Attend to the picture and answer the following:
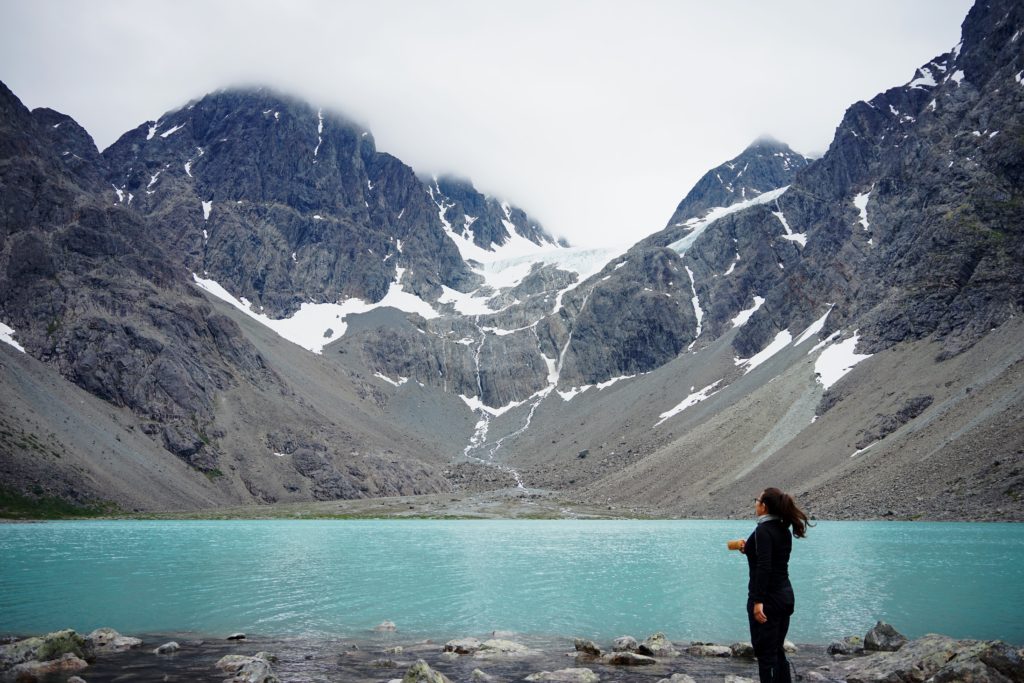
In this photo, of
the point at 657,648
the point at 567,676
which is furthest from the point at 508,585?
the point at 567,676

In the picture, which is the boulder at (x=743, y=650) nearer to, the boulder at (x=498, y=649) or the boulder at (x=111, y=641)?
the boulder at (x=498, y=649)

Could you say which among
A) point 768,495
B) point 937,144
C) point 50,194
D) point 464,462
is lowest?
point 464,462

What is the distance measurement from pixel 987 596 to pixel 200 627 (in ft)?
109

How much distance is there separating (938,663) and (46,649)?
23.3m

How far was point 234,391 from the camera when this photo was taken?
160875mm

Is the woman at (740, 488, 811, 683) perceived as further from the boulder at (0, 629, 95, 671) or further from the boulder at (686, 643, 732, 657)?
the boulder at (0, 629, 95, 671)

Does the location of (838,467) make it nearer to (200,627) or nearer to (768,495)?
(200,627)

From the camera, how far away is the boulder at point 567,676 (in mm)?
18422

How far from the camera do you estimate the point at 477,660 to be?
21.6 metres

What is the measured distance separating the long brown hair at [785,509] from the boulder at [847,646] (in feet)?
46.5

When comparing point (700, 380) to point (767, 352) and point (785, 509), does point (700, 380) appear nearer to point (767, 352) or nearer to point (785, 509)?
point (767, 352)

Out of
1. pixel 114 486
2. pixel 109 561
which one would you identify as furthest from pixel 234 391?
pixel 109 561

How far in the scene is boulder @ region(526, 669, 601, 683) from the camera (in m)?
18.4

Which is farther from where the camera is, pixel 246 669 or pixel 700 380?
pixel 700 380
